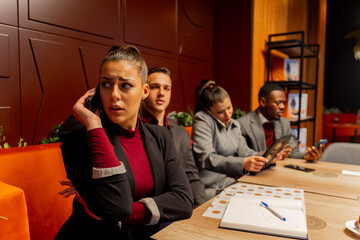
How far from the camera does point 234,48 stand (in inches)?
157

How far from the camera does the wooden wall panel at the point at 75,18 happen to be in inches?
78.4

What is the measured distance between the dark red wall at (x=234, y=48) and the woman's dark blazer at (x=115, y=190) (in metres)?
2.91

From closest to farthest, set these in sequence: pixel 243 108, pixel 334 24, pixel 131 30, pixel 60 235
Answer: pixel 60 235
pixel 131 30
pixel 243 108
pixel 334 24

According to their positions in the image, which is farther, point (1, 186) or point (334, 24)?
point (334, 24)

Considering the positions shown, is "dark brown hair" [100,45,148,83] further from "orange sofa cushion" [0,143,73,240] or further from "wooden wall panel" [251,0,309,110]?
"wooden wall panel" [251,0,309,110]

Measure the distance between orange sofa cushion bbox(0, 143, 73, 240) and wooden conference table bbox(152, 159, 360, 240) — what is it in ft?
2.73

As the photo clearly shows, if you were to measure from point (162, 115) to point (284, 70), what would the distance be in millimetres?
2516

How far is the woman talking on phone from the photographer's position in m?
0.95

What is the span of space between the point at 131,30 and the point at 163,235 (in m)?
2.38

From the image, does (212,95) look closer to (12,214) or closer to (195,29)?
(12,214)

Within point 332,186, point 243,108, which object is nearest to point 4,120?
point 332,186

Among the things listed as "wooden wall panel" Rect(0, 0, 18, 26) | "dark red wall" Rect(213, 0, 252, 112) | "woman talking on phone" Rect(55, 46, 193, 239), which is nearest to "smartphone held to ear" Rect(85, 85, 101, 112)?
"woman talking on phone" Rect(55, 46, 193, 239)

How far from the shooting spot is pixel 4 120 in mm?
1867

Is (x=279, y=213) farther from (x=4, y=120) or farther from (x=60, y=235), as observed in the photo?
(x=4, y=120)
